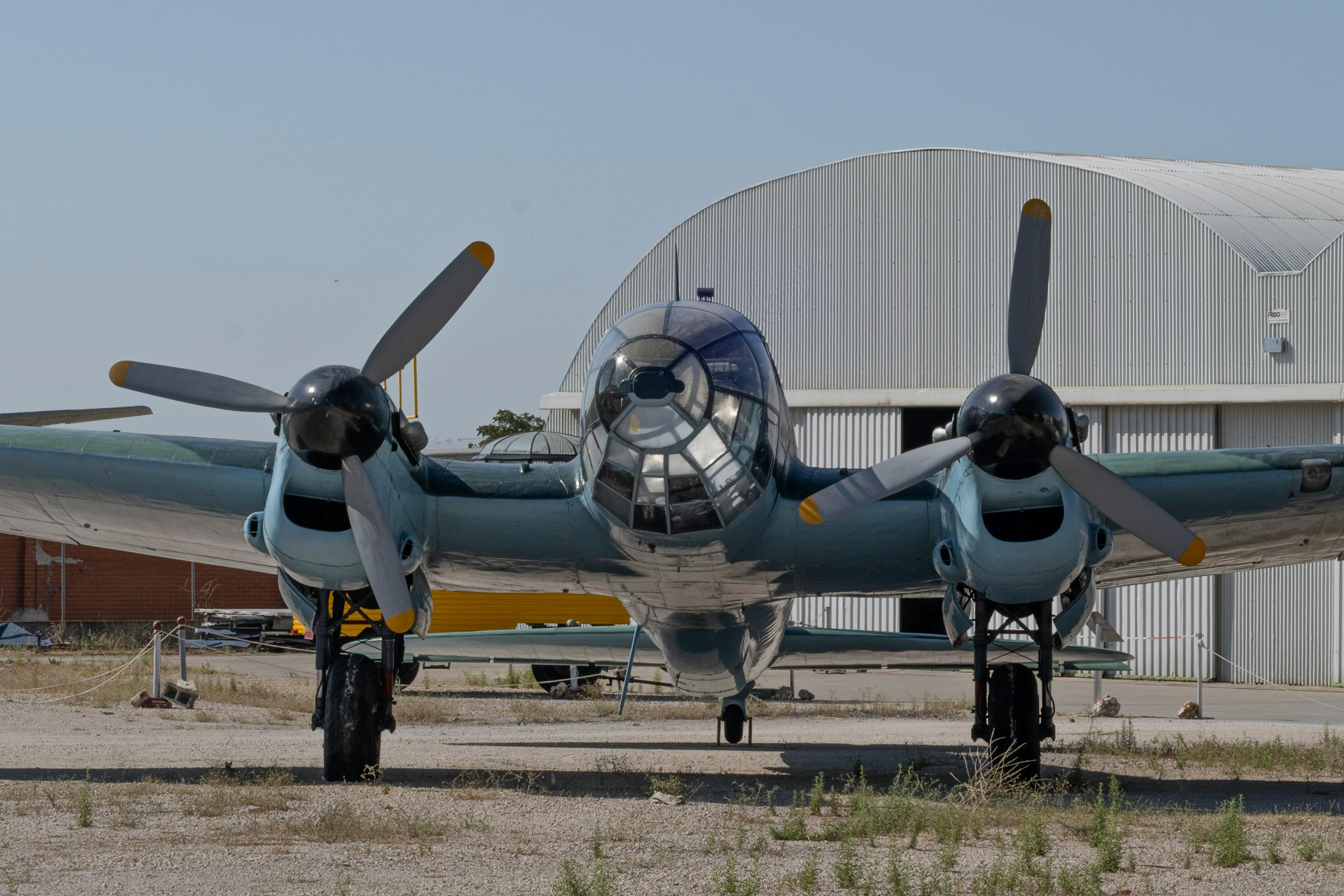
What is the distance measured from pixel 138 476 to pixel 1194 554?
8976 millimetres

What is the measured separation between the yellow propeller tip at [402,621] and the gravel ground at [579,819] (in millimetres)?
1374

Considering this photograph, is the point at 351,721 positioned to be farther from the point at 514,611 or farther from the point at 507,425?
the point at 507,425

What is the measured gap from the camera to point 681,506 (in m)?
11.2

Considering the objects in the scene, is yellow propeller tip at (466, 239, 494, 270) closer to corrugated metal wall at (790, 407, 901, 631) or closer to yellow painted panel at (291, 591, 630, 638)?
yellow painted panel at (291, 591, 630, 638)

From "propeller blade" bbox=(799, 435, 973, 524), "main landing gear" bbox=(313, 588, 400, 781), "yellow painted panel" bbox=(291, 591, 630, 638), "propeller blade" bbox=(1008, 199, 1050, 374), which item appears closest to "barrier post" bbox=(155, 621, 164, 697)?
"yellow painted panel" bbox=(291, 591, 630, 638)

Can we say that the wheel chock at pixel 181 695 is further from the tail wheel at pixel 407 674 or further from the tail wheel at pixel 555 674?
the tail wheel at pixel 407 674

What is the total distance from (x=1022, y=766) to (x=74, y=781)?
823cm

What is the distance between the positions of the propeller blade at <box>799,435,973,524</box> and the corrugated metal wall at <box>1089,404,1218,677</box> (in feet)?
64.0

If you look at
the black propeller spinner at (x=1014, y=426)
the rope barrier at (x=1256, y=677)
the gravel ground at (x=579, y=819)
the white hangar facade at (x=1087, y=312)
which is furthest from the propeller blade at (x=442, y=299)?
the white hangar facade at (x=1087, y=312)

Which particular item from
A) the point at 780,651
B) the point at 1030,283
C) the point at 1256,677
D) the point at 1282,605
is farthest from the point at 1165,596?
the point at 1030,283

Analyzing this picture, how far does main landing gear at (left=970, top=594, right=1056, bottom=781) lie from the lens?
38.8 ft

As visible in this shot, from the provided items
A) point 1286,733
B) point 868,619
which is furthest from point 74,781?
point 868,619

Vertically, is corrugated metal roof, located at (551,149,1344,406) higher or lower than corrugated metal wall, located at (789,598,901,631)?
higher

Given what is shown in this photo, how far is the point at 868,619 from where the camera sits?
33500 mm
